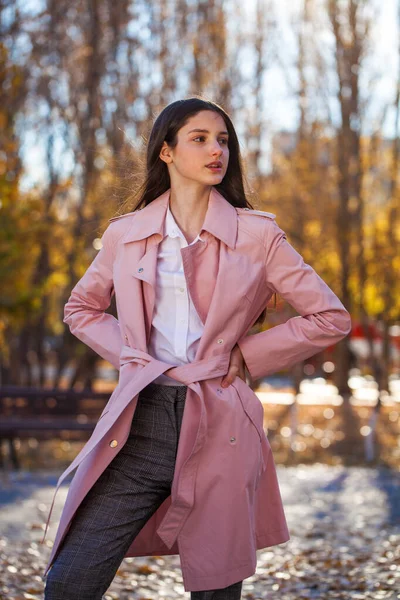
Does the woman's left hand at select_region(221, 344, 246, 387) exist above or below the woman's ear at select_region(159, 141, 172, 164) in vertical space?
below

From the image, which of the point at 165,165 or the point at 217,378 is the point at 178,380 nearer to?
the point at 217,378

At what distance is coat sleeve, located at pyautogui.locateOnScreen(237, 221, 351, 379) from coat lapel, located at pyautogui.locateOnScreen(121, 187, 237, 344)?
0.17 meters

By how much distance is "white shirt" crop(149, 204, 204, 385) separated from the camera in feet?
11.9

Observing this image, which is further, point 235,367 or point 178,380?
point 235,367

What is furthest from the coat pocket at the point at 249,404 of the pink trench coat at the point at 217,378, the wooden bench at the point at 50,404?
the wooden bench at the point at 50,404

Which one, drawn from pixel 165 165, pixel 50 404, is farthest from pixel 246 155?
pixel 165 165

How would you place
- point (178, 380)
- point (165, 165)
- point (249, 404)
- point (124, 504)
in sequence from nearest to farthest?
point (124, 504)
point (178, 380)
point (249, 404)
point (165, 165)

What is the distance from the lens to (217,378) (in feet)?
11.9

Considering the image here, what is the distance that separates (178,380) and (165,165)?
0.89m

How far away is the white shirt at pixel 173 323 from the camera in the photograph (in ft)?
11.9

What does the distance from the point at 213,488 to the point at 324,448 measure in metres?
12.8

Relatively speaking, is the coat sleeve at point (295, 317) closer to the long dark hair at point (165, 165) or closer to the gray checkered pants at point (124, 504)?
the long dark hair at point (165, 165)

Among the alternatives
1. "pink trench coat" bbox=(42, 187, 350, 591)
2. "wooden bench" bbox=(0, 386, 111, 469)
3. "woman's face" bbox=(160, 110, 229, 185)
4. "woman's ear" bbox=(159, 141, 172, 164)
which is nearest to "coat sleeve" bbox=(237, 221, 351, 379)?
"pink trench coat" bbox=(42, 187, 350, 591)

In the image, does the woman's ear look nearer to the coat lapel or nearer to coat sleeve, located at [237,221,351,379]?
the coat lapel
